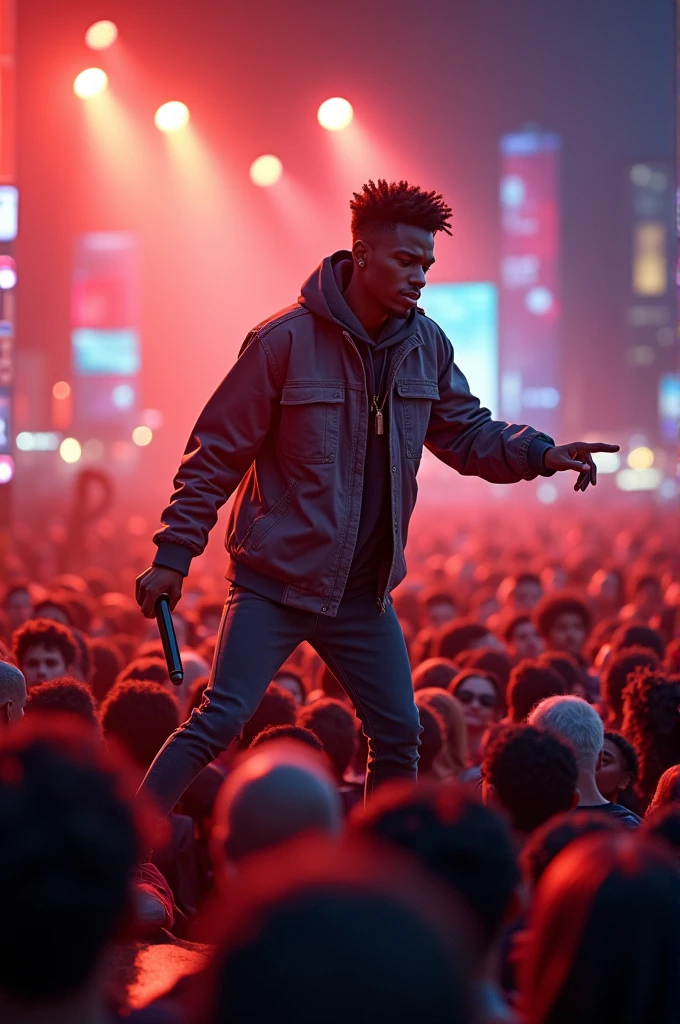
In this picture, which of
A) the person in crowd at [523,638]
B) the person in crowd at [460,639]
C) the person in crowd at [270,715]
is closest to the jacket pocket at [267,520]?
the person in crowd at [270,715]

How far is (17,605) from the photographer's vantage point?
10.1m

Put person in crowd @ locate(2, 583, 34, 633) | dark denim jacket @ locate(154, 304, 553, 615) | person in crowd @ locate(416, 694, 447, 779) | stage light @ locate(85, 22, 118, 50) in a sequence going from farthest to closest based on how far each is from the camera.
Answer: stage light @ locate(85, 22, 118, 50) < person in crowd @ locate(2, 583, 34, 633) < person in crowd @ locate(416, 694, 447, 779) < dark denim jacket @ locate(154, 304, 553, 615)

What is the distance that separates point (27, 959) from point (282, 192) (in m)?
26.1

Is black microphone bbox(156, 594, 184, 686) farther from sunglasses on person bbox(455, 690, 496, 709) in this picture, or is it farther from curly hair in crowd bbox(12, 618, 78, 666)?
sunglasses on person bbox(455, 690, 496, 709)

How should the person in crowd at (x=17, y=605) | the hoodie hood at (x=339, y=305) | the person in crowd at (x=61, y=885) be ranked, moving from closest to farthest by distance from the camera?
the person in crowd at (x=61, y=885) → the hoodie hood at (x=339, y=305) → the person in crowd at (x=17, y=605)

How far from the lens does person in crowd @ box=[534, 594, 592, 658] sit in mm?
9695

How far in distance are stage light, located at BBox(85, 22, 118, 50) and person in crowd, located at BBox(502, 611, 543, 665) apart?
8.27 m

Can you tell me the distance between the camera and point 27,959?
1815 millimetres

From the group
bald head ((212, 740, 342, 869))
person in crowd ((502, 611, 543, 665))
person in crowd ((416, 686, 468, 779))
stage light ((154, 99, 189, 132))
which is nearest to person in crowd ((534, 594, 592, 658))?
person in crowd ((502, 611, 543, 665))

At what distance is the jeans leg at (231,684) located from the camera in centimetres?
422

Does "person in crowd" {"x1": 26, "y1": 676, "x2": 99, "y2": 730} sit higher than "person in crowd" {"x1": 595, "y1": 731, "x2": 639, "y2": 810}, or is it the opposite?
"person in crowd" {"x1": 26, "y1": 676, "x2": 99, "y2": 730}

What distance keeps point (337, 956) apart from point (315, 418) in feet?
10.4

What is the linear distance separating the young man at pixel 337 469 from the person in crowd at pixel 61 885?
2455 millimetres

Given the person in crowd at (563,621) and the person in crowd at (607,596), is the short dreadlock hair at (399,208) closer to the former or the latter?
the person in crowd at (563,621)
